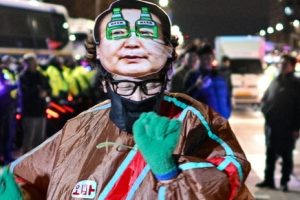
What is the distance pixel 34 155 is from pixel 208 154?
2.26 feet

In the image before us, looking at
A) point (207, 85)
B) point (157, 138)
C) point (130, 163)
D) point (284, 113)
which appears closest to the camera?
point (157, 138)

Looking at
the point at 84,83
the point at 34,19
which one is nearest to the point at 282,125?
the point at 84,83

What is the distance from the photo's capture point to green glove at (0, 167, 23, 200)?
2318 millimetres

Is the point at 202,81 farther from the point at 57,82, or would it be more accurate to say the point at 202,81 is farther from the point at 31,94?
the point at 57,82

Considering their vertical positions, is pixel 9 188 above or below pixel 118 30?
below

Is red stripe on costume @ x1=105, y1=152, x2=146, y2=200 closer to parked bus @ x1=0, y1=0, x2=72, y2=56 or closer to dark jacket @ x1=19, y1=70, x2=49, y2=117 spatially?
dark jacket @ x1=19, y1=70, x2=49, y2=117

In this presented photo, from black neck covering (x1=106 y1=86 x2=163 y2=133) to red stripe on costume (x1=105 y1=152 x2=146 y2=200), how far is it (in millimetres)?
136

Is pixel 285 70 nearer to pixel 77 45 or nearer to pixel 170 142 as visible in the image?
pixel 170 142

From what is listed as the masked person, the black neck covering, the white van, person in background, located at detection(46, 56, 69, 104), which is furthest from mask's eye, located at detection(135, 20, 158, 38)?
the white van

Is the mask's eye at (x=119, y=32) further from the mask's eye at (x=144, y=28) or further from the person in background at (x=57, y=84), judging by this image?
the person in background at (x=57, y=84)

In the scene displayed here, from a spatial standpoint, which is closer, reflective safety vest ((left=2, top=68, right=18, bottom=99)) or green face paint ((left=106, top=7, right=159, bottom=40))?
green face paint ((left=106, top=7, right=159, bottom=40))

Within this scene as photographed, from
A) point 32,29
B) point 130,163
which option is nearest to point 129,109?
point 130,163

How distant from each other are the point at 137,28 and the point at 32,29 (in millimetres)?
17535

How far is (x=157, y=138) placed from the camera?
202cm
